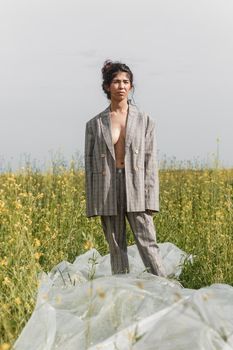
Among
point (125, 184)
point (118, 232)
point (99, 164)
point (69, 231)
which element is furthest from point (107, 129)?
point (69, 231)

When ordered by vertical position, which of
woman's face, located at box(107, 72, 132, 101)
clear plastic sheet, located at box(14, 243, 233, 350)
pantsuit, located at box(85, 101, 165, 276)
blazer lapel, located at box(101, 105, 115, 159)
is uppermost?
woman's face, located at box(107, 72, 132, 101)

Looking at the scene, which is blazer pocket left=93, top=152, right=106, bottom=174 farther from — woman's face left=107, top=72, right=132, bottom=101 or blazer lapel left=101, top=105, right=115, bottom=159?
woman's face left=107, top=72, right=132, bottom=101

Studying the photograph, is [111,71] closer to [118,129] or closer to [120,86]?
[120,86]

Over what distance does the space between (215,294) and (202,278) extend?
87.9 inches

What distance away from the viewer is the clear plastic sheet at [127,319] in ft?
10.5

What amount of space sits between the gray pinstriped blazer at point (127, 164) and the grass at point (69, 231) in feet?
1.69

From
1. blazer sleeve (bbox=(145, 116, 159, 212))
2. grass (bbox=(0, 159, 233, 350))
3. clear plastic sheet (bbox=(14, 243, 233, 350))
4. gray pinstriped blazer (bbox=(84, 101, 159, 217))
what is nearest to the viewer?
clear plastic sheet (bbox=(14, 243, 233, 350))

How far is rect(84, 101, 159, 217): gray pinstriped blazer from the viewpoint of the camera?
17.5 ft

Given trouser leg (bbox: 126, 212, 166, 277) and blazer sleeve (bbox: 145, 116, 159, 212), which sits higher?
blazer sleeve (bbox: 145, 116, 159, 212)

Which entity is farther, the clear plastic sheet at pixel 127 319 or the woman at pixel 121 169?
the woman at pixel 121 169

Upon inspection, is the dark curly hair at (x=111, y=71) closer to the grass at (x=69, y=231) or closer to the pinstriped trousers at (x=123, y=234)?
the pinstriped trousers at (x=123, y=234)

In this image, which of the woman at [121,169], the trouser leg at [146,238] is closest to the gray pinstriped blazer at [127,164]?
the woman at [121,169]

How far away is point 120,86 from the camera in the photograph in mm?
5352

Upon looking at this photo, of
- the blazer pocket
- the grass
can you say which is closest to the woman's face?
the blazer pocket
